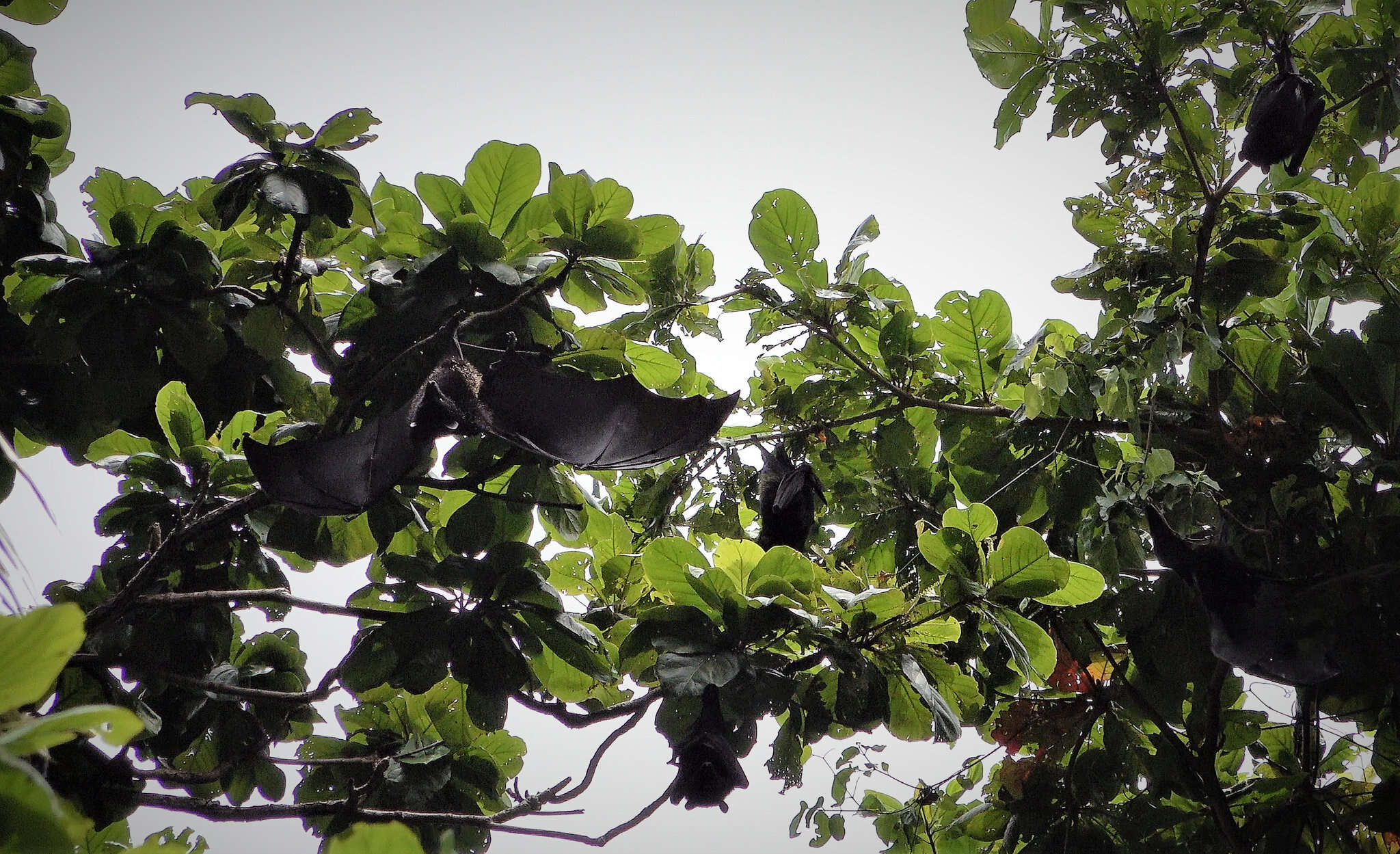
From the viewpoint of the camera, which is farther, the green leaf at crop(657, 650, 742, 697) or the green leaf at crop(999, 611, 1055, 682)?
the green leaf at crop(999, 611, 1055, 682)

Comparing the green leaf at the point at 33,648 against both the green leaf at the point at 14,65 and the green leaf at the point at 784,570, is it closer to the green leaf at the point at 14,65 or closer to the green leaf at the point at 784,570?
the green leaf at the point at 784,570

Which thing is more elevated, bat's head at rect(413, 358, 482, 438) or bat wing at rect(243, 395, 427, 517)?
bat's head at rect(413, 358, 482, 438)

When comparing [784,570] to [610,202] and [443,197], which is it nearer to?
[610,202]

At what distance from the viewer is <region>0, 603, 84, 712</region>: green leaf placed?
40cm

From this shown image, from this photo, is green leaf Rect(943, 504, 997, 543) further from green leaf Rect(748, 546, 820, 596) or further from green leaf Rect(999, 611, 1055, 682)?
green leaf Rect(748, 546, 820, 596)

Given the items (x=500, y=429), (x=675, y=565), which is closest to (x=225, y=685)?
(x=500, y=429)

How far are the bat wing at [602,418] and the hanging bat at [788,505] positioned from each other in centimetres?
72

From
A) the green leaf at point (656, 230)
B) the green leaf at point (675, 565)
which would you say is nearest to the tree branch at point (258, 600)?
the green leaf at point (675, 565)

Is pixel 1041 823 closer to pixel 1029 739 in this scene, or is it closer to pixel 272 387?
pixel 1029 739

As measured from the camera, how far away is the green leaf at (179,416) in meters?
1.82

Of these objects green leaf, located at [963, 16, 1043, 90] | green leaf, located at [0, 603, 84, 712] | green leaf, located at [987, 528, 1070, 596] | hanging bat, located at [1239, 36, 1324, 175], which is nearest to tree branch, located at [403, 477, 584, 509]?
green leaf, located at [987, 528, 1070, 596]

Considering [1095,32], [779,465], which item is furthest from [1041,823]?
[1095,32]

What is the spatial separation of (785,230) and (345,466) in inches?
51.2

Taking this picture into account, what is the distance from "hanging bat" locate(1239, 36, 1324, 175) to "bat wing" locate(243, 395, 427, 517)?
202cm
